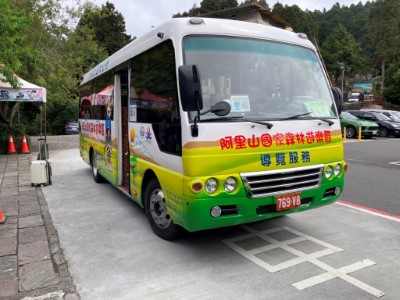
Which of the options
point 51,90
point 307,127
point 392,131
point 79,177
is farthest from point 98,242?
point 392,131

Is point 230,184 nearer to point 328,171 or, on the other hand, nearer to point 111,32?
point 328,171

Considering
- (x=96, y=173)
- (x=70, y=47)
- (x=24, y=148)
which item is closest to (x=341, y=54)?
(x=70, y=47)

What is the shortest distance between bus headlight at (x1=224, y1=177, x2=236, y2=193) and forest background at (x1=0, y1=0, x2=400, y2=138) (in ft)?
9.29

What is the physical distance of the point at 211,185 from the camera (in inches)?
146

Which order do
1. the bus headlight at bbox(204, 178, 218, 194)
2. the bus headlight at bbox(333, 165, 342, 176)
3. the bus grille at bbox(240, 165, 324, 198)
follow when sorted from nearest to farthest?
the bus headlight at bbox(204, 178, 218, 194) → the bus grille at bbox(240, 165, 324, 198) → the bus headlight at bbox(333, 165, 342, 176)

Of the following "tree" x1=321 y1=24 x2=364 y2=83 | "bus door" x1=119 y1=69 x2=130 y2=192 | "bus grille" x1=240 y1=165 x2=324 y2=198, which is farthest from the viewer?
"tree" x1=321 y1=24 x2=364 y2=83

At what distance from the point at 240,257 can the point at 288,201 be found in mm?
869

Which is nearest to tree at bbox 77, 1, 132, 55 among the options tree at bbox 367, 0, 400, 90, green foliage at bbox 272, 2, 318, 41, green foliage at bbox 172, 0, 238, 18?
green foliage at bbox 172, 0, 238, 18

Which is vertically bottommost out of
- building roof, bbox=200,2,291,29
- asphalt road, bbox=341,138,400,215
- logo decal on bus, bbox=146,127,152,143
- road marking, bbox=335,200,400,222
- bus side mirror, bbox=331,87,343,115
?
road marking, bbox=335,200,400,222

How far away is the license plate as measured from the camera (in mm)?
4031

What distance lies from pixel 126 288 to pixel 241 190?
153 centimetres

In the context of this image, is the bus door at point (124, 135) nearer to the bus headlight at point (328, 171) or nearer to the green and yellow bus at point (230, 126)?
the green and yellow bus at point (230, 126)

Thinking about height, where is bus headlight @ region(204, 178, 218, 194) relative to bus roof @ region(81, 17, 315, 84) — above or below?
below

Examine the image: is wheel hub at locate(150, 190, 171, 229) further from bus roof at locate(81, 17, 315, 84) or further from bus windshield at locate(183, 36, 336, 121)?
bus roof at locate(81, 17, 315, 84)
